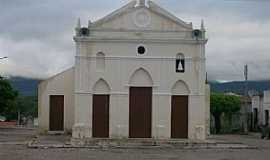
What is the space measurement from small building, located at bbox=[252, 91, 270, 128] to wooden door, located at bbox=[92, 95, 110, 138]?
72.8ft

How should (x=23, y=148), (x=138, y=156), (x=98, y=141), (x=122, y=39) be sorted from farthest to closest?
(x=122, y=39), (x=98, y=141), (x=23, y=148), (x=138, y=156)

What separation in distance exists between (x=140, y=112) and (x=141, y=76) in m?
1.93

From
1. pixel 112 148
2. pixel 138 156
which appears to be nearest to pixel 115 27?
pixel 112 148

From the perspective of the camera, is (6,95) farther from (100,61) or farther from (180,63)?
(180,63)

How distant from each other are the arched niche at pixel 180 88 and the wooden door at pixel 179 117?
0.27 m

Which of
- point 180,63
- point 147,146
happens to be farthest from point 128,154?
point 180,63

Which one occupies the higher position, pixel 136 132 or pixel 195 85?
pixel 195 85

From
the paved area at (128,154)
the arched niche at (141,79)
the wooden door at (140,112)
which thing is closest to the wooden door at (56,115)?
the wooden door at (140,112)

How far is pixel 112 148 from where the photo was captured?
2834 cm

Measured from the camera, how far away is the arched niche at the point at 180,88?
33.0 m

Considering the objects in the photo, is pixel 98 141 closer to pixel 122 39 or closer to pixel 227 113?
pixel 122 39

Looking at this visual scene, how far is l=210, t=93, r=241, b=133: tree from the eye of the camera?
57.2 meters

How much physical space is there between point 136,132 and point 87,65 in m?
4.40

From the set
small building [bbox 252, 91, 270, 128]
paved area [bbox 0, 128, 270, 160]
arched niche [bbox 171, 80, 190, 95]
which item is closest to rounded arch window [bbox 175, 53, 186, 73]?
arched niche [bbox 171, 80, 190, 95]
